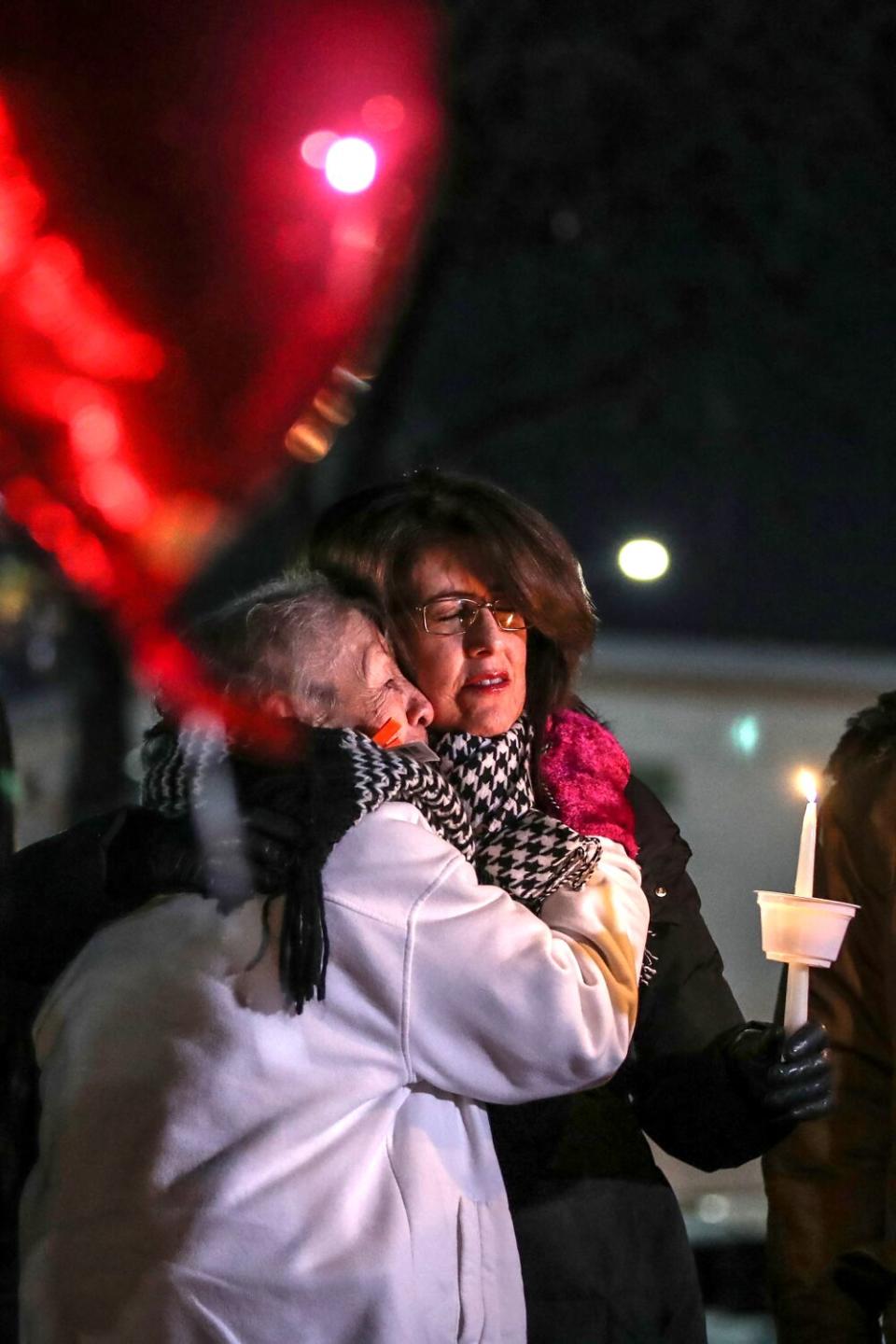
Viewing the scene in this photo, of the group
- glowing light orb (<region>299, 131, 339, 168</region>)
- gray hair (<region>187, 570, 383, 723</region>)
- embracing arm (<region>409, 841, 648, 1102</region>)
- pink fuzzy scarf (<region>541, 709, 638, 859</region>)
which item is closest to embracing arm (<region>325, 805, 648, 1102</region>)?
embracing arm (<region>409, 841, 648, 1102</region>)

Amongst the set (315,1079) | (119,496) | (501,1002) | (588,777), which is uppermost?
(119,496)

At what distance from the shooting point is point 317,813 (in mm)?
2250

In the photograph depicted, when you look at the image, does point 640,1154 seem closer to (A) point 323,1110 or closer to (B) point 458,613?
(A) point 323,1110

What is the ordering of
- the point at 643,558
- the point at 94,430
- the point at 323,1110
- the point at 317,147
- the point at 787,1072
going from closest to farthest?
1. the point at 323,1110
2. the point at 787,1072
3. the point at 643,558
4. the point at 317,147
5. the point at 94,430

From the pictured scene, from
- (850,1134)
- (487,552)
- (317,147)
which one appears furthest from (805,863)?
(317,147)

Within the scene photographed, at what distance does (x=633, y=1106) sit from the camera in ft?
9.05

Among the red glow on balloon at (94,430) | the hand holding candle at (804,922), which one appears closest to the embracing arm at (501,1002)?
the hand holding candle at (804,922)

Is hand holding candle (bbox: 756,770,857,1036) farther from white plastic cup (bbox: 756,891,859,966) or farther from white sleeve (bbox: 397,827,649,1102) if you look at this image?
white sleeve (bbox: 397,827,649,1102)

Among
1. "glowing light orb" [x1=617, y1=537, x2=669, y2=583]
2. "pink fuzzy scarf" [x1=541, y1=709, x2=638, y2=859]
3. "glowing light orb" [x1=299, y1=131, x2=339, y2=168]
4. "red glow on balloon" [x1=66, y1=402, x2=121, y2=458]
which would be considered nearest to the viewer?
"pink fuzzy scarf" [x1=541, y1=709, x2=638, y2=859]

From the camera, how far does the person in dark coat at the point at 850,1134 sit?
9.15 feet

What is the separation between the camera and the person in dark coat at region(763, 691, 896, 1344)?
2789mm

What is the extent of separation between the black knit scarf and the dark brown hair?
0.44 meters

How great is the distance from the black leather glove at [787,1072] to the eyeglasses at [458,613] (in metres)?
0.94

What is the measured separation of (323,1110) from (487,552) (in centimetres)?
122
